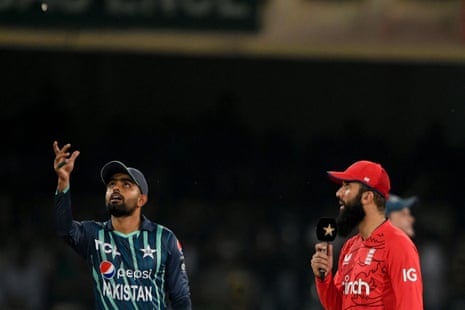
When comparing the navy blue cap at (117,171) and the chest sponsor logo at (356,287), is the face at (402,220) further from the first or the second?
the navy blue cap at (117,171)

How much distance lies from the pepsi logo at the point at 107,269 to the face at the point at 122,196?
0.84 feet

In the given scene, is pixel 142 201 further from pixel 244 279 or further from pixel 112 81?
pixel 112 81

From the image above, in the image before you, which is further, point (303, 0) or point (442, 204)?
point (442, 204)

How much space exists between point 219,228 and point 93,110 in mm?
2187

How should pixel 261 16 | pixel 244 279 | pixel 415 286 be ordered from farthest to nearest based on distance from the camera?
pixel 244 279 < pixel 261 16 < pixel 415 286

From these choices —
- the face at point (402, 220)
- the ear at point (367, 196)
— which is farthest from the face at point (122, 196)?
the face at point (402, 220)

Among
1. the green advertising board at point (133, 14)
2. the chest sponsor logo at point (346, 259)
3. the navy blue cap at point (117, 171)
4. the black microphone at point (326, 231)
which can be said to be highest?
the green advertising board at point (133, 14)

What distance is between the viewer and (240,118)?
14711 millimetres

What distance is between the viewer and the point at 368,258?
5.92 metres

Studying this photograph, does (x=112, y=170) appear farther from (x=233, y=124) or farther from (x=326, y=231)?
(x=233, y=124)

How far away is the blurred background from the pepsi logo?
5721mm

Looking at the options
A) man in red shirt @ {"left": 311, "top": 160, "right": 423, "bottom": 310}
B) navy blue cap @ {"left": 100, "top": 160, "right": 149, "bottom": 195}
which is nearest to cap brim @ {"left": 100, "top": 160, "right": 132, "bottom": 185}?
navy blue cap @ {"left": 100, "top": 160, "right": 149, "bottom": 195}

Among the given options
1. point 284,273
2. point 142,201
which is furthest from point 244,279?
point 142,201

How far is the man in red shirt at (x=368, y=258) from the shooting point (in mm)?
5719
